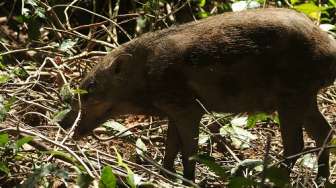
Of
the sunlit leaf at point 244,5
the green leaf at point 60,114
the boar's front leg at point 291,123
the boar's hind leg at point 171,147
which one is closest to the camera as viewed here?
the green leaf at point 60,114

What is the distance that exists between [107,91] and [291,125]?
5.38 ft

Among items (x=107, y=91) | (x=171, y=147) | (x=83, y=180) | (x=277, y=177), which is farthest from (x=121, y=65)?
(x=277, y=177)

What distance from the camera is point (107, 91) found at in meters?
6.16

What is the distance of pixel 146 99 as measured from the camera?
600cm

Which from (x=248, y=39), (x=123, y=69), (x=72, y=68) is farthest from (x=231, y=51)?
(x=72, y=68)

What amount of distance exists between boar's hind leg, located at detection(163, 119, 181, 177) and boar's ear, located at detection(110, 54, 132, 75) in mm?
620

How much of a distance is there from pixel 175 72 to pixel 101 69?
0.77 m

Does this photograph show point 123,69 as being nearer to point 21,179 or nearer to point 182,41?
point 182,41

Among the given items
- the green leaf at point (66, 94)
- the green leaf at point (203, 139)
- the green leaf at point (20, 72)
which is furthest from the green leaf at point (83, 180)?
the green leaf at point (20, 72)

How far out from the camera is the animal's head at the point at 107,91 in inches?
241

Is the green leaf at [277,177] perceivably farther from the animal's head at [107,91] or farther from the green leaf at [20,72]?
the green leaf at [20,72]

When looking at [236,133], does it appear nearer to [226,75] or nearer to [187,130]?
[187,130]

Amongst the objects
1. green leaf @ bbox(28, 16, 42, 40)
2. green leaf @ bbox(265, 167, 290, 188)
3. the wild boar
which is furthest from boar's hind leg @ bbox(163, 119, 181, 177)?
green leaf @ bbox(265, 167, 290, 188)

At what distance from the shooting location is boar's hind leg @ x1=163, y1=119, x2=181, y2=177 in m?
6.09
